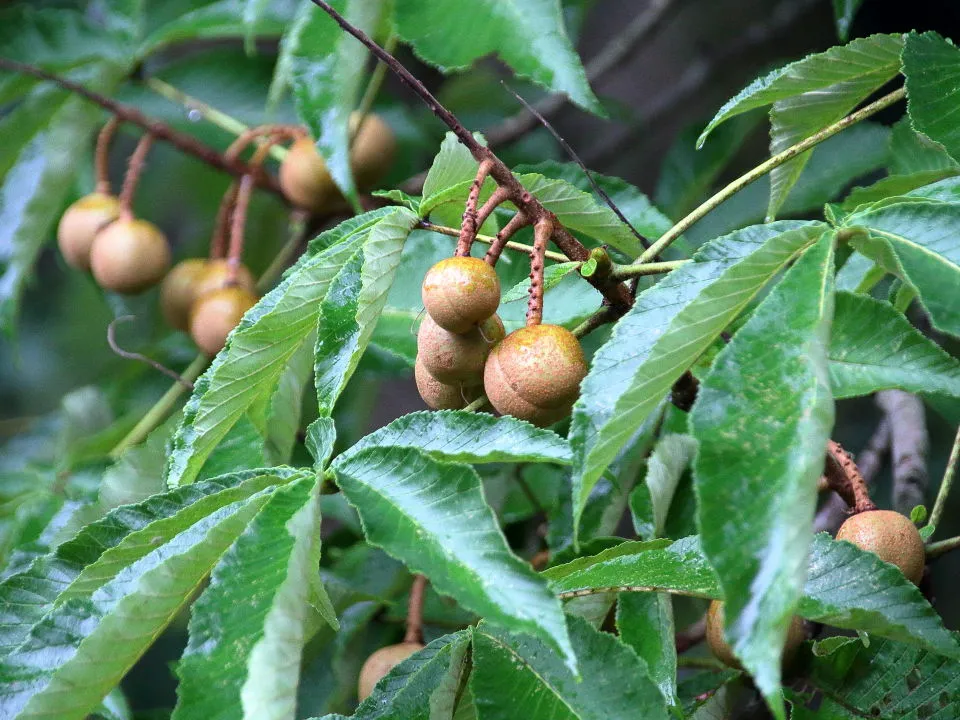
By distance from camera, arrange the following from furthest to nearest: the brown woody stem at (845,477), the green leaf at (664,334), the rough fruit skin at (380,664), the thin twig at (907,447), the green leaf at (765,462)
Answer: the thin twig at (907,447)
the rough fruit skin at (380,664)
the brown woody stem at (845,477)
the green leaf at (664,334)
the green leaf at (765,462)

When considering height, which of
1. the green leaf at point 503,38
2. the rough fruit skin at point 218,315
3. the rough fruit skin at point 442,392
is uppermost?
the green leaf at point 503,38

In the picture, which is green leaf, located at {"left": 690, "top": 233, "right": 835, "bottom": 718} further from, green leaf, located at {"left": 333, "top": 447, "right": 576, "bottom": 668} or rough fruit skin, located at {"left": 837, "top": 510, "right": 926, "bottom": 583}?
rough fruit skin, located at {"left": 837, "top": 510, "right": 926, "bottom": 583}

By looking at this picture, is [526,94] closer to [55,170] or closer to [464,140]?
[55,170]

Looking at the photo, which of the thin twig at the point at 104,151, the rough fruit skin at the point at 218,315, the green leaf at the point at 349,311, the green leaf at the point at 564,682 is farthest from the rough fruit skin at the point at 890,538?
the thin twig at the point at 104,151

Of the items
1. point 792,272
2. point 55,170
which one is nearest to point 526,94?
point 55,170

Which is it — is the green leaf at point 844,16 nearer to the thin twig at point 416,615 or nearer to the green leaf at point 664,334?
the green leaf at point 664,334

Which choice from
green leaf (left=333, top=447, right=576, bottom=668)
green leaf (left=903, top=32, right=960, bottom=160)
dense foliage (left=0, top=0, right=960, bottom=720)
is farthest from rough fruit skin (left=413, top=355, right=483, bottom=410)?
green leaf (left=903, top=32, right=960, bottom=160)
